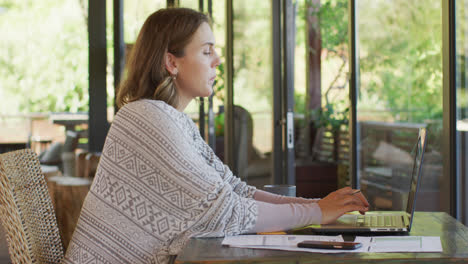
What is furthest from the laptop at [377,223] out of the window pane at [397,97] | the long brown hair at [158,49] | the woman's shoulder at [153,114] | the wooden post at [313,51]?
the wooden post at [313,51]

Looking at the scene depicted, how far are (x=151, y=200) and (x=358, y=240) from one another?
19.9 inches

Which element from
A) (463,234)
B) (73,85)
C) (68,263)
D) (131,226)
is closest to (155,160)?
(131,226)

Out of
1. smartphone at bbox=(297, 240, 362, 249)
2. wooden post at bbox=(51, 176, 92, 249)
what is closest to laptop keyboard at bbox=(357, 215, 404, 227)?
smartphone at bbox=(297, 240, 362, 249)

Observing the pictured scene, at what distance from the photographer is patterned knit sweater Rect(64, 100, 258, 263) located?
1465 mm

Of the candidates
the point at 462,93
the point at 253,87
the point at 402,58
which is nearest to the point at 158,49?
the point at 462,93

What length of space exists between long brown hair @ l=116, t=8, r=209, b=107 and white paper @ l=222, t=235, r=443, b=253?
1.72 feet

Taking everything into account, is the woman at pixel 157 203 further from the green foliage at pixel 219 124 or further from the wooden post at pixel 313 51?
the wooden post at pixel 313 51

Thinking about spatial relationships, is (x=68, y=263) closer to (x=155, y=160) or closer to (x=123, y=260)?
(x=123, y=260)

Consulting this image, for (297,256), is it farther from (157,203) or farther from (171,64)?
(171,64)

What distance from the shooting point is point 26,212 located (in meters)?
1.54

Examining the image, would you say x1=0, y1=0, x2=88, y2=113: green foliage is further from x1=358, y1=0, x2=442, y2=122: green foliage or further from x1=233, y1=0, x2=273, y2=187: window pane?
x1=358, y1=0, x2=442, y2=122: green foliage

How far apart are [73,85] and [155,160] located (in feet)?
12.0

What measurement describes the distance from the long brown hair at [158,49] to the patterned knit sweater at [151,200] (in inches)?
9.3

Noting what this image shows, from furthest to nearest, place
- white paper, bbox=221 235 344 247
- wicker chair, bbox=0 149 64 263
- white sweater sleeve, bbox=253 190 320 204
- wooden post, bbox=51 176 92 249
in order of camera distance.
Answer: wooden post, bbox=51 176 92 249 < white sweater sleeve, bbox=253 190 320 204 < wicker chair, bbox=0 149 64 263 < white paper, bbox=221 235 344 247
